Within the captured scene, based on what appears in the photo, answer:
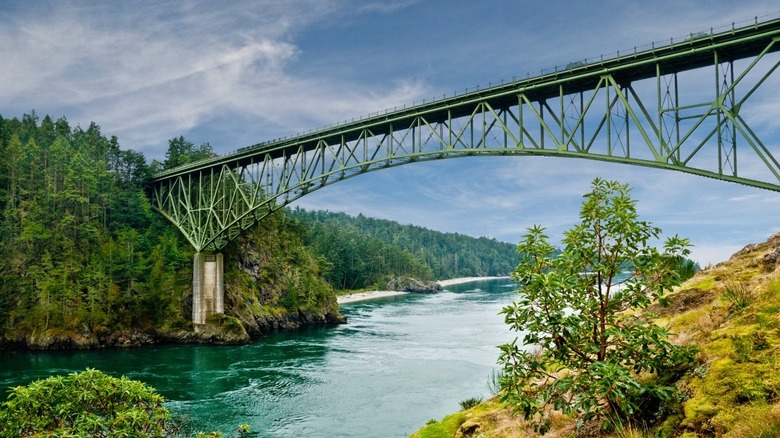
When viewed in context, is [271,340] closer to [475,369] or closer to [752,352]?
[475,369]

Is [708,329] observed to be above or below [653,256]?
below

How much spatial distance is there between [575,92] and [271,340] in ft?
126

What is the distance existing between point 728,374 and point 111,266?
5942cm

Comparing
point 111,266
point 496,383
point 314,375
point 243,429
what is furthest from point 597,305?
point 111,266

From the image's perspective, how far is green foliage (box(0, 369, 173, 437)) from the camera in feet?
41.0

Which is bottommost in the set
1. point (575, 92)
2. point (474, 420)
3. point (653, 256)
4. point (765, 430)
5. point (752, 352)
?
point (474, 420)

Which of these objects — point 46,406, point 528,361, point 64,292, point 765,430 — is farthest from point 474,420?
point 64,292

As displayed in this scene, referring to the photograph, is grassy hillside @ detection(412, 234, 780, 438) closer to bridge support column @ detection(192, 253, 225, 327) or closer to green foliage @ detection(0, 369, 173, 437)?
green foliage @ detection(0, 369, 173, 437)

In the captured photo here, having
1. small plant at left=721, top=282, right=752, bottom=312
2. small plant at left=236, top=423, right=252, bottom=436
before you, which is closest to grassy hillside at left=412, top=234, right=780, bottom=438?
small plant at left=721, top=282, right=752, bottom=312

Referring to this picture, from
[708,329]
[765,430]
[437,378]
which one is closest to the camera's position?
[765,430]

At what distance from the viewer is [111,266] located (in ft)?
183

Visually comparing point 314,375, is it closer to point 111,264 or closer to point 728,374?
point 111,264

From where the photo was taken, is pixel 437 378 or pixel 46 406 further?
pixel 437 378

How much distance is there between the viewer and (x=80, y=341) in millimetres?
48844
